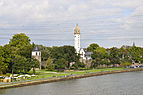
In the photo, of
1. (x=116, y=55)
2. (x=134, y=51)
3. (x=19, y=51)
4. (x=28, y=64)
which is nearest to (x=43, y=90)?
(x=28, y=64)

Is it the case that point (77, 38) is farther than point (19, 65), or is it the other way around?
point (77, 38)

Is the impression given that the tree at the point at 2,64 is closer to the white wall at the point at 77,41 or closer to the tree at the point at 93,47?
the white wall at the point at 77,41

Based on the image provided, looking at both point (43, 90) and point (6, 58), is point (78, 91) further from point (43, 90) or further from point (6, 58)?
point (6, 58)

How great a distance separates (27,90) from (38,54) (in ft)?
114

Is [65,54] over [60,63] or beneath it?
over

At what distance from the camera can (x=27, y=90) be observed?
47.4 metres

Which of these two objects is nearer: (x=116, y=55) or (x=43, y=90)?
(x=43, y=90)

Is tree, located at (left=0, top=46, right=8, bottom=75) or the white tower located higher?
the white tower

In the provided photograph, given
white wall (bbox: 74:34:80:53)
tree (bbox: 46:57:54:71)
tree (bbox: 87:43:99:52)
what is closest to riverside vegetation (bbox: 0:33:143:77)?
tree (bbox: 46:57:54:71)

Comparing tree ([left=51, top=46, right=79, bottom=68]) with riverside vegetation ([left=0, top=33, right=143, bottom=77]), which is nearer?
riverside vegetation ([left=0, top=33, right=143, bottom=77])

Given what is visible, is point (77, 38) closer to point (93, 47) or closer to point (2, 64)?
point (93, 47)

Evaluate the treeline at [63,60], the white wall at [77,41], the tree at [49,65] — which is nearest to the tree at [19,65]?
the tree at [49,65]

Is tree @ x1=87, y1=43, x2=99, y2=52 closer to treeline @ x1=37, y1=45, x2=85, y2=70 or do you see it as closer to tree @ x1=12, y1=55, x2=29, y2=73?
treeline @ x1=37, y1=45, x2=85, y2=70

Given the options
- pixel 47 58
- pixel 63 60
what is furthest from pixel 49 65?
pixel 47 58
